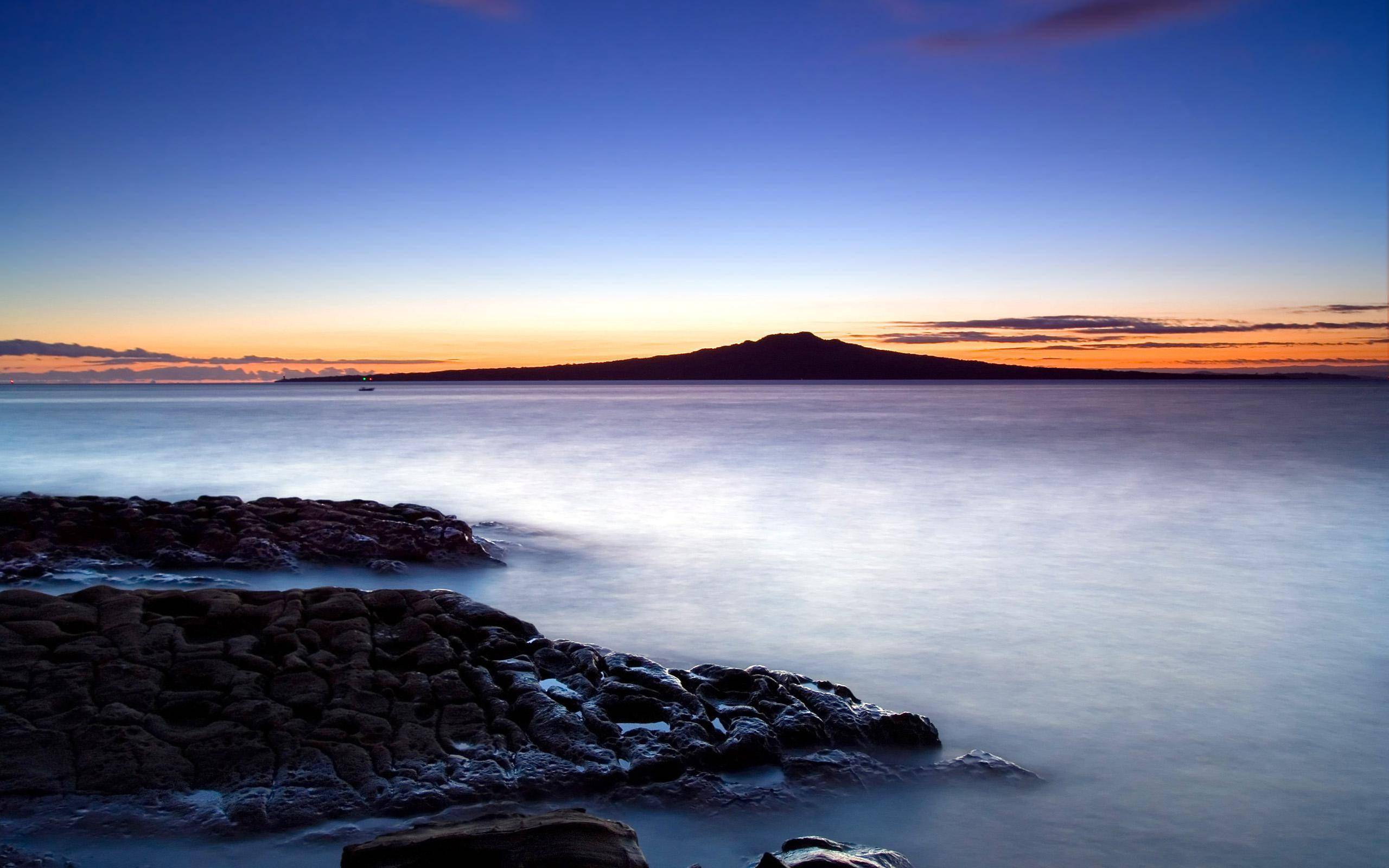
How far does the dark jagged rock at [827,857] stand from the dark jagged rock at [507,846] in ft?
1.83

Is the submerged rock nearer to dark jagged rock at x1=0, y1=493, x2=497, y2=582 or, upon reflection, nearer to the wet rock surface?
the wet rock surface

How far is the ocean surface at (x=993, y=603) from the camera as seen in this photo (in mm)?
4473

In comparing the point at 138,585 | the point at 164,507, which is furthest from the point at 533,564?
the point at 164,507

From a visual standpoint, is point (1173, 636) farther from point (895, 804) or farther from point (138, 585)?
point (138, 585)

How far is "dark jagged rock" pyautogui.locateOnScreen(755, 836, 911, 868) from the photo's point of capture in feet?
11.7

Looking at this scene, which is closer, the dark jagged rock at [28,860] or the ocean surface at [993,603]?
the dark jagged rock at [28,860]

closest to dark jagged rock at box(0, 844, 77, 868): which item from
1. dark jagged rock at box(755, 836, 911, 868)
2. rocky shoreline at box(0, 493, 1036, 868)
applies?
rocky shoreline at box(0, 493, 1036, 868)

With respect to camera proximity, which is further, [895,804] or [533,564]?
[533,564]

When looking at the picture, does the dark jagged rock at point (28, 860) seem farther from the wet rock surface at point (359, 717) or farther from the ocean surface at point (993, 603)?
the wet rock surface at point (359, 717)

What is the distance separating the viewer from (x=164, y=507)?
1178 centimetres

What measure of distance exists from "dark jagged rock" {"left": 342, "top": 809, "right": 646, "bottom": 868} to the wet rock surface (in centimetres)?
97

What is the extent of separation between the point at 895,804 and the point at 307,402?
8971cm

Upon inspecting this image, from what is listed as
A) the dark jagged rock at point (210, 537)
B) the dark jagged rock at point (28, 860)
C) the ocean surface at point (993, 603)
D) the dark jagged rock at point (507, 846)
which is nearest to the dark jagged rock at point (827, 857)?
the ocean surface at point (993, 603)

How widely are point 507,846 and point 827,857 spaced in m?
1.26
